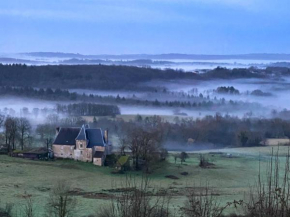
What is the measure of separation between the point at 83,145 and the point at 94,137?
3.56 ft

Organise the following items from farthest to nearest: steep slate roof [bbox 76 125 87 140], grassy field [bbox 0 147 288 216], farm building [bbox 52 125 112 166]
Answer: steep slate roof [bbox 76 125 87 140] → farm building [bbox 52 125 112 166] → grassy field [bbox 0 147 288 216]

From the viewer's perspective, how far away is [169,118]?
60031 millimetres

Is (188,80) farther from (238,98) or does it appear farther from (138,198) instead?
(138,198)

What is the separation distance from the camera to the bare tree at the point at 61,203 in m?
15.1

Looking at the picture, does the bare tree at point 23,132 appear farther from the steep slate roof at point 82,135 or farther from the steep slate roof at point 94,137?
the steep slate roof at point 94,137

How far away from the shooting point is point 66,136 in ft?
106

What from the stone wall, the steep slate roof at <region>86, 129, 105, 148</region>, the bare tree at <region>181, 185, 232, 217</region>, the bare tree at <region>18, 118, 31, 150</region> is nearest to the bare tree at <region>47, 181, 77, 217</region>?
the bare tree at <region>181, 185, 232, 217</region>

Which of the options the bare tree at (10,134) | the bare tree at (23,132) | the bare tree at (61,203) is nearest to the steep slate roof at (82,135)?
the bare tree at (23,132)

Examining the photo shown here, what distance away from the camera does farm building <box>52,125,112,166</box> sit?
30.8 metres

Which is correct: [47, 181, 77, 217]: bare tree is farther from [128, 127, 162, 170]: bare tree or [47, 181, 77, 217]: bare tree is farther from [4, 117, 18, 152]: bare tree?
[4, 117, 18, 152]: bare tree

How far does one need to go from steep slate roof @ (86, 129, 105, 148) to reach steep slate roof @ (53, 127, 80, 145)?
2.61 ft

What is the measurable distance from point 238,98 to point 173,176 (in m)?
63.3

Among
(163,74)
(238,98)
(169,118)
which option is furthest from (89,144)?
(163,74)

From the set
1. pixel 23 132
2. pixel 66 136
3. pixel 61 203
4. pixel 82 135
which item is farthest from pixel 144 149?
pixel 61 203
